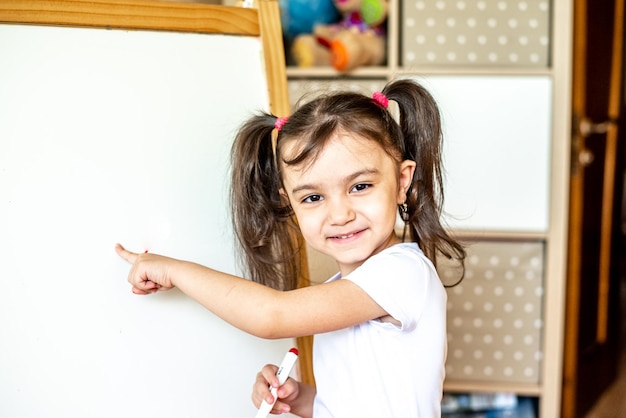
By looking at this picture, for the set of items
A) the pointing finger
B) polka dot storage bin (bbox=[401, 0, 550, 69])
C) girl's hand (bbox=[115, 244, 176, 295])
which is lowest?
girl's hand (bbox=[115, 244, 176, 295])

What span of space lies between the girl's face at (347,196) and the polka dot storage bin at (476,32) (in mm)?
1000

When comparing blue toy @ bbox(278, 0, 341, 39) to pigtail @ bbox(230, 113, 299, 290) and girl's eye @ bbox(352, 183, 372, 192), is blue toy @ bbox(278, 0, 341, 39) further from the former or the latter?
girl's eye @ bbox(352, 183, 372, 192)

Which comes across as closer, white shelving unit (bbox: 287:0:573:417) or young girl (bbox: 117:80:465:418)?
young girl (bbox: 117:80:465:418)

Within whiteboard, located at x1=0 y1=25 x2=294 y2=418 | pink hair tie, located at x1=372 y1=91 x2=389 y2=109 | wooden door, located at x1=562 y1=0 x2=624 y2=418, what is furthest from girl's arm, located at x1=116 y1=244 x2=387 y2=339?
wooden door, located at x1=562 y1=0 x2=624 y2=418

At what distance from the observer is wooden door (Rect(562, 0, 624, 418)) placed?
198 cm

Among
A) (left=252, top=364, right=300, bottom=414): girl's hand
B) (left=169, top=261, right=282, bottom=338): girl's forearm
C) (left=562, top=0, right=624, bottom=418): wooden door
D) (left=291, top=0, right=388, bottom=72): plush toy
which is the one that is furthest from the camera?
(left=562, top=0, right=624, bottom=418): wooden door

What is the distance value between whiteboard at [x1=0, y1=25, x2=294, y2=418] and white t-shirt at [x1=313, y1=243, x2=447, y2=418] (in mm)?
168

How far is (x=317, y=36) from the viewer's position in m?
1.92

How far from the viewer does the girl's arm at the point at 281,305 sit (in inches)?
34.4

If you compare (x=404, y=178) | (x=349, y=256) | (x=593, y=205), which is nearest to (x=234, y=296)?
(x=349, y=256)

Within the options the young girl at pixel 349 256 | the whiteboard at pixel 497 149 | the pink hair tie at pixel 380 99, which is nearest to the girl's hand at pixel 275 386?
the young girl at pixel 349 256

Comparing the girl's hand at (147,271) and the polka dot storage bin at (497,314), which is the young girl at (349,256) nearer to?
the girl's hand at (147,271)

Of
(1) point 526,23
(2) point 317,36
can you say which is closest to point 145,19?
(2) point 317,36

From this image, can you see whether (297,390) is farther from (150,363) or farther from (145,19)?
(145,19)
